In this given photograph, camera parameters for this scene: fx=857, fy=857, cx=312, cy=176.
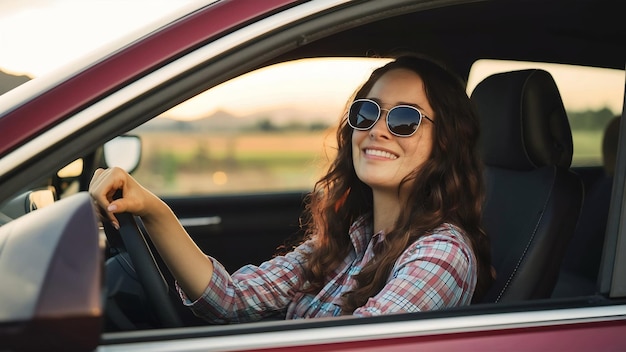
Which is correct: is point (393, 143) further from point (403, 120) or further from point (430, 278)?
point (430, 278)

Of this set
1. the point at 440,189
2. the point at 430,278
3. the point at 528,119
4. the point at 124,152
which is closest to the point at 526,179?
the point at 528,119

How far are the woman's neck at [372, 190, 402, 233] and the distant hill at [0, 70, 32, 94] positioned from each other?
98 cm

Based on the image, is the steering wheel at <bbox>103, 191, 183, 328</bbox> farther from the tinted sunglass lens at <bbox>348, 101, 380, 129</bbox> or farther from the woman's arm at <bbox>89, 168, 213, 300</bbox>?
the tinted sunglass lens at <bbox>348, 101, 380, 129</bbox>

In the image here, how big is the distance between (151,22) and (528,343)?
852 mm

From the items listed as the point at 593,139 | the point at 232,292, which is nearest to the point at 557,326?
the point at 232,292

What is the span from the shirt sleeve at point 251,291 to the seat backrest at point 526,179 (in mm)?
572

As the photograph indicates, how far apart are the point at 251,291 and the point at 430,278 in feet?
Answer: 2.15

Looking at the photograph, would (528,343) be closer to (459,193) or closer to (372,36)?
(459,193)

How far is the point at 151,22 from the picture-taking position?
4.81 feet

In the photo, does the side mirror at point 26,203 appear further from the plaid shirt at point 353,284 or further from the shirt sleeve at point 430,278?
the shirt sleeve at point 430,278

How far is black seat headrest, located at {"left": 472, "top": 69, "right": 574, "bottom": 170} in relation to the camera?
247 cm

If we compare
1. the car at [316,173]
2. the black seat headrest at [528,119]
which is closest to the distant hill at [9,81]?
the car at [316,173]

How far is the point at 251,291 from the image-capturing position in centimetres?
239

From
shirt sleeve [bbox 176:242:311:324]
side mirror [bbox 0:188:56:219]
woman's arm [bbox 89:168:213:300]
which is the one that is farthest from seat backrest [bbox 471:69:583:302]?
side mirror [bbox 0:188:56:219]
